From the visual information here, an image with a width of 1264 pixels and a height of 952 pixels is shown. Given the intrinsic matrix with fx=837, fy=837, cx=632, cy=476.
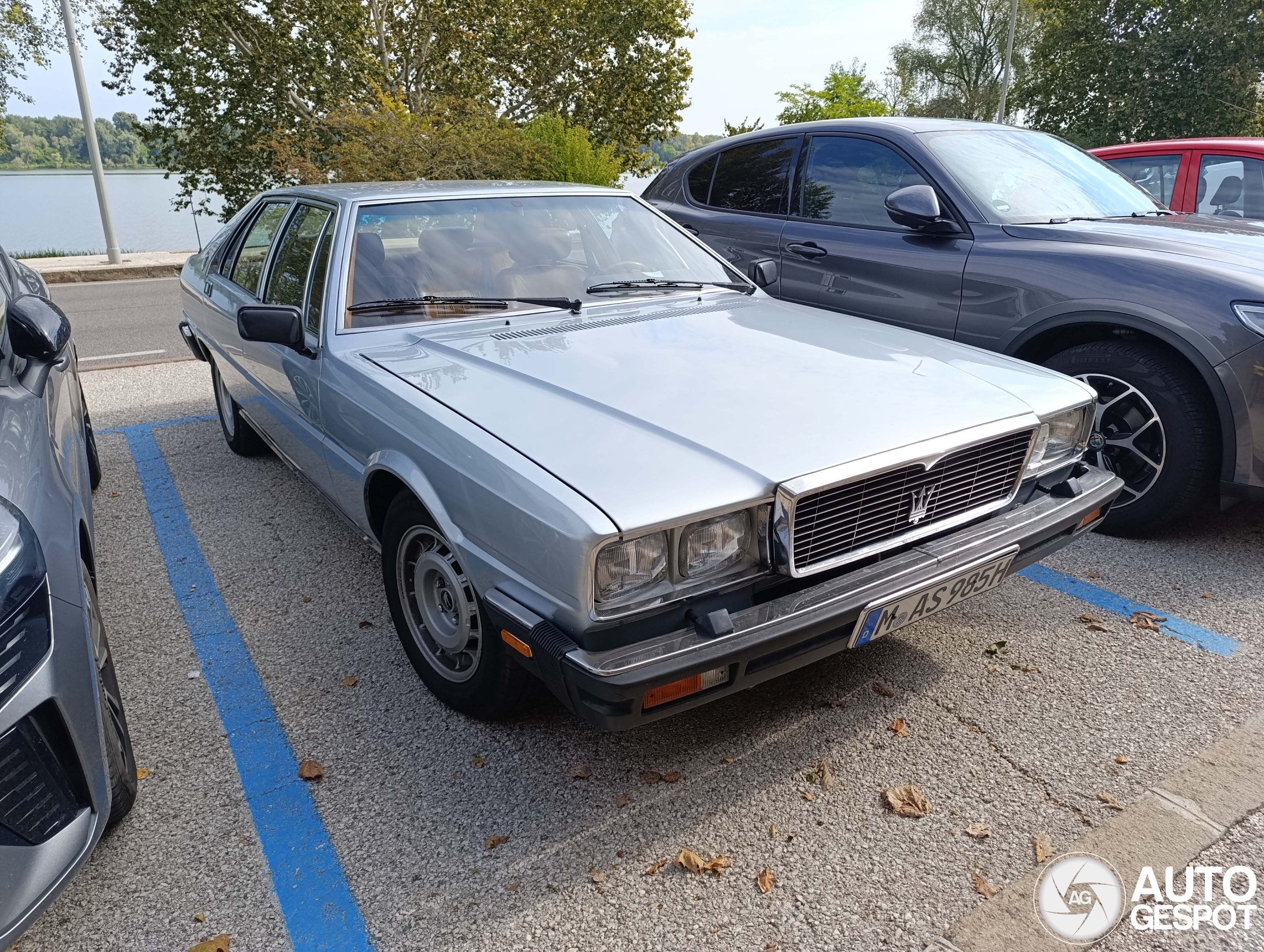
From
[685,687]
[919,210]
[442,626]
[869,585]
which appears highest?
[919,210]

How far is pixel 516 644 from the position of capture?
6.81 feet

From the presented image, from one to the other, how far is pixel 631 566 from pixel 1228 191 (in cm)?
623

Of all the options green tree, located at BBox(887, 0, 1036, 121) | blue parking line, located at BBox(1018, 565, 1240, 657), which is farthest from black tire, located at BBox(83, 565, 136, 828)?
green tree, located at BBox(887, 0, 1036, 121)

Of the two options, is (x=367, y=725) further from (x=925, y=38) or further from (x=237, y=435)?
(x=925, y=38)

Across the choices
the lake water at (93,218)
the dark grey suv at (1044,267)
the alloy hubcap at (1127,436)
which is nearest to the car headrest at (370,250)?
the dark grey suv at (1044,267)

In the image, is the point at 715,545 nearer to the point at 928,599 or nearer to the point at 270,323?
the point at 928,599

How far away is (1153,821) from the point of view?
2.20 m

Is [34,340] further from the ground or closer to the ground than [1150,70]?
closer to the ground

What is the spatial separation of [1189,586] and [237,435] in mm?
4922

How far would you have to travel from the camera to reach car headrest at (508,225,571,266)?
11.0 ft

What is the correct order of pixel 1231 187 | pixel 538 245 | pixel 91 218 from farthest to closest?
1. pixel 91 218
2. pixel 1231 187
3. pixel 538 245

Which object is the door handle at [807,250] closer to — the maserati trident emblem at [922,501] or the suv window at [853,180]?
the suv window at [853,180]

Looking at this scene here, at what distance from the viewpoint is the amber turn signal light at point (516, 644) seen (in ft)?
6.66

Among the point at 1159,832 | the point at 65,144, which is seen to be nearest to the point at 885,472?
the point at 1159,832
